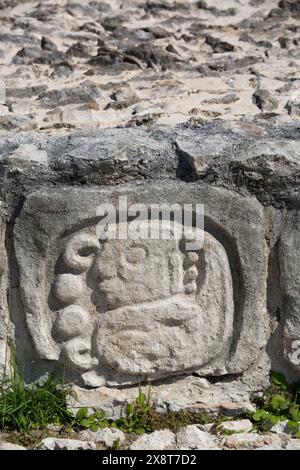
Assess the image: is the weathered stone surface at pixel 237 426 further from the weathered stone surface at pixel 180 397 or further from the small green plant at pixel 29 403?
the small green plant at pixel 29 403

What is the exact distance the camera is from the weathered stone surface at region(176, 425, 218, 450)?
3.11m

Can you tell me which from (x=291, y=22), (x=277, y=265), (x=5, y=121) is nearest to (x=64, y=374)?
(x=277, y=265)

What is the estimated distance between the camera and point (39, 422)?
3.24 m

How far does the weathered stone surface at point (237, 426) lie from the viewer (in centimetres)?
323

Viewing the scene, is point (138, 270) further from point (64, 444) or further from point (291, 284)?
point (64, 444)

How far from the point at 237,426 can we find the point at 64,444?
2.32 ft

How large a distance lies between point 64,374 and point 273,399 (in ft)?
2.90

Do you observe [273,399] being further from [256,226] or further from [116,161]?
[116,161]

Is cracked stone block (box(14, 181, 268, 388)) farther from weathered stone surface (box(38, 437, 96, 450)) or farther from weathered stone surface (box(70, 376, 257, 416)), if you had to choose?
weathered stone surface (box(38, 437, 96, 450))

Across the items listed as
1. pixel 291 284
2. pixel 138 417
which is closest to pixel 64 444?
pixel 138 417

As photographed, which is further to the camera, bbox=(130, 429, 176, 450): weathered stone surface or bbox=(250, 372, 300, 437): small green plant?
bbox=(250, 372, 300, 437): small green plant

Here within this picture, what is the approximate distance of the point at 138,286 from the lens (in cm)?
324

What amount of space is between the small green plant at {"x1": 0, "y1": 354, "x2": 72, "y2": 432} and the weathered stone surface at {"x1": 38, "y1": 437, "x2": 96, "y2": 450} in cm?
13

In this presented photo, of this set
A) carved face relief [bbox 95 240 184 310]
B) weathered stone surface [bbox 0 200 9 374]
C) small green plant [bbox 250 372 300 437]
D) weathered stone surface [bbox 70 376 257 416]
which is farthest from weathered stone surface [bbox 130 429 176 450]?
weathered stone surface [bbox 0 200 9 374]
